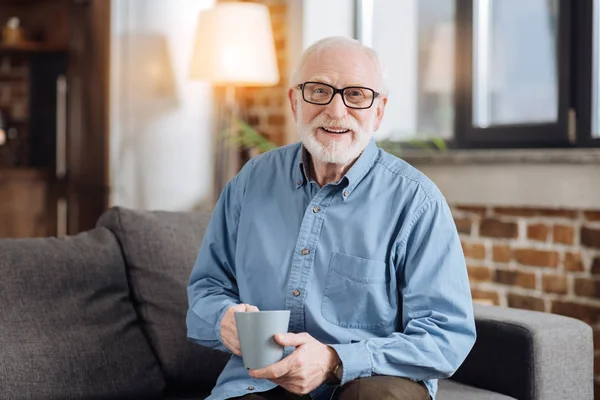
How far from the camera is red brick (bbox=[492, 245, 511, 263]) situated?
3111 millimetres

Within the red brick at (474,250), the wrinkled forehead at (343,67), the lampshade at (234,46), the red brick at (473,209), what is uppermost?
the lampshade at (234,46)

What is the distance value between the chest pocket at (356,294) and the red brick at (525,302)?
1463mm

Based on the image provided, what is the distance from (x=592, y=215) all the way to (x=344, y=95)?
135 centimetres

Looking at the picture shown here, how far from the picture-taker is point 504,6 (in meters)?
3.29

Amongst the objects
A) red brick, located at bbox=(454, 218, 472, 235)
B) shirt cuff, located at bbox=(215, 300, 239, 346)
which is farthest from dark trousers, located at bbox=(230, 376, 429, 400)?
red brick, located at bbox=(454, 218, 472, 235)

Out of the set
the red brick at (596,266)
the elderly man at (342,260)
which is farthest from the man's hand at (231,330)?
Answer: the red brick at (596,266)

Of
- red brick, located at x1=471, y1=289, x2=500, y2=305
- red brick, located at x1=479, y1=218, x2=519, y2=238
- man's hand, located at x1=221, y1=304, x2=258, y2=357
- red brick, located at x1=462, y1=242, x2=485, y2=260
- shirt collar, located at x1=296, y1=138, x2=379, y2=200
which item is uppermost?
shirt collar, located at x1=296, y1=138, x2=379, y2=200

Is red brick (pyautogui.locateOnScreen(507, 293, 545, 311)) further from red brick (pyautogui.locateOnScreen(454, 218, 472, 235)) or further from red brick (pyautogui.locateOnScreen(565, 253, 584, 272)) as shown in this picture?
red brick (pyautogui.locateOnScreen(454, 218, 472, 235))

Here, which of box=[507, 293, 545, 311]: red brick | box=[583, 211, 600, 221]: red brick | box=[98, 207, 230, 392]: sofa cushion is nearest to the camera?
box=[98, 207, 230, 392]: sofa cushion

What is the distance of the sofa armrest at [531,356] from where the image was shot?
6.51 ft

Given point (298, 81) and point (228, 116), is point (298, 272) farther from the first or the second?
point (228, 116)

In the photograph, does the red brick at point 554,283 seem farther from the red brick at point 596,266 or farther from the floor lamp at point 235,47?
the floor lamp at point 235,47

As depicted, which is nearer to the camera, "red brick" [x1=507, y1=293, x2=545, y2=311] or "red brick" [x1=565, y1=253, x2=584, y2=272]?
"red brick" [x1=565, y1=253, x2=584, y2=272]

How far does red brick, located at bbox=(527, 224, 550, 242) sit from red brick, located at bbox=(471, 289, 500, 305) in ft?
0.93
